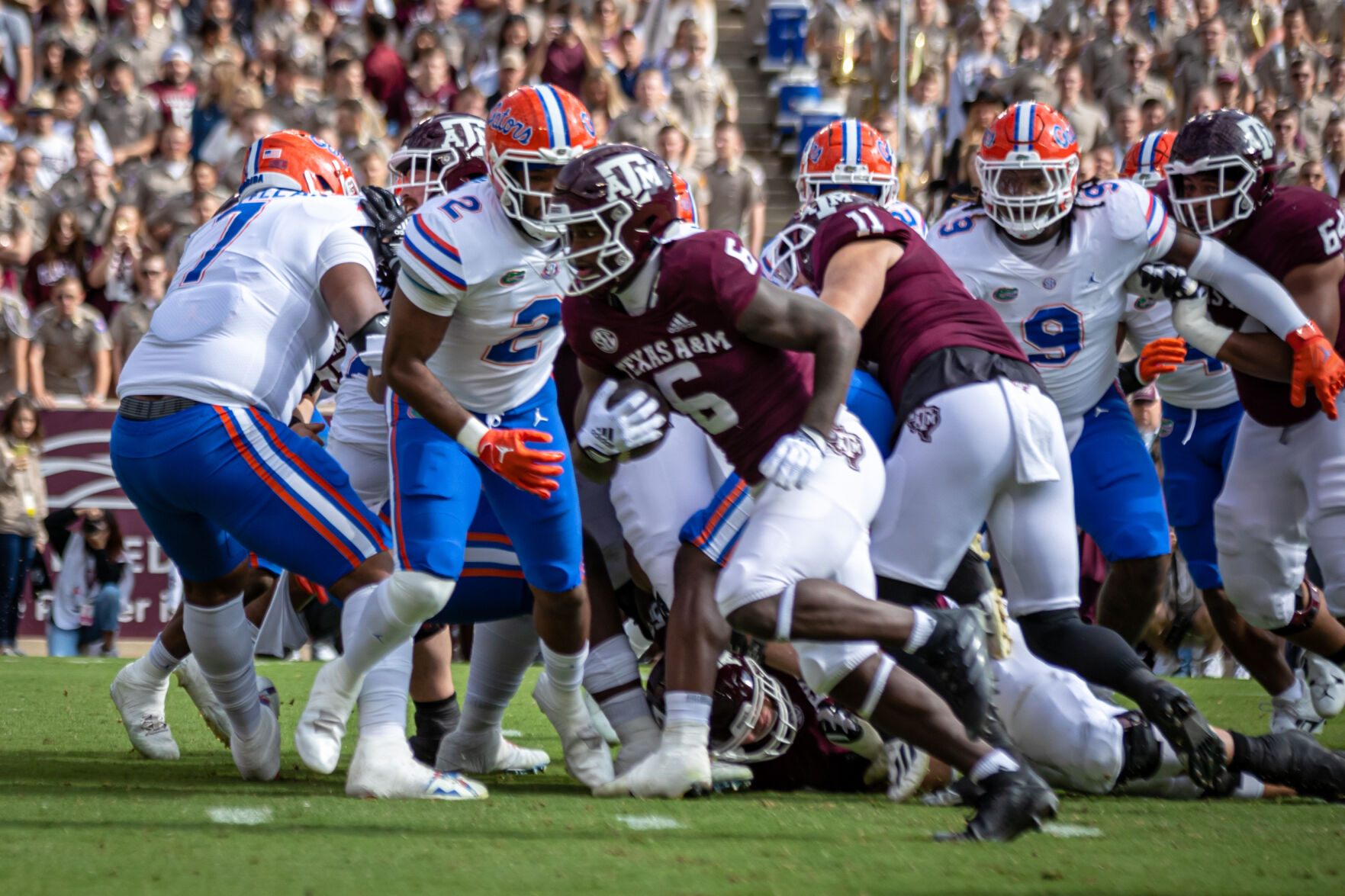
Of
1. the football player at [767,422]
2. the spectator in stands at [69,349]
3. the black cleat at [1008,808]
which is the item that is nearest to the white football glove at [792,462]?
the football player at [767,422]

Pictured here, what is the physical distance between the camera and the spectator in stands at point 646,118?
36.6ft

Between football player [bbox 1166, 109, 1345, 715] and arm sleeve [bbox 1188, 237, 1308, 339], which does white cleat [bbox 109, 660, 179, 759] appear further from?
arm sleeve [bbox 1188, 237, 1308, 339]

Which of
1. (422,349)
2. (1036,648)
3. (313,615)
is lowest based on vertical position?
(313,615)

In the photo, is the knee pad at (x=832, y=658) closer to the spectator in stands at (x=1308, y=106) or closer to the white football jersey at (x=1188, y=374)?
the white football jersey at (x=1188, y=374)

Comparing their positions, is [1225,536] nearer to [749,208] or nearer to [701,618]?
[701,618]

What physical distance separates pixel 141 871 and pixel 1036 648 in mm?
2392

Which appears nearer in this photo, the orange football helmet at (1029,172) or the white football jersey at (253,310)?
the white football jersey at (253,310)

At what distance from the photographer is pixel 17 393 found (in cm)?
959

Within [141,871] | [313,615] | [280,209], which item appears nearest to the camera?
[141,871]

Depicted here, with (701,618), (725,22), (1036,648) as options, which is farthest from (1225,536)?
(725,22)

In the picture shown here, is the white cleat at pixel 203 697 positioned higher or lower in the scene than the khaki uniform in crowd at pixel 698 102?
lower

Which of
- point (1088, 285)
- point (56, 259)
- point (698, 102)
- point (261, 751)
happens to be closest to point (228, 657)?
point (261, 751)

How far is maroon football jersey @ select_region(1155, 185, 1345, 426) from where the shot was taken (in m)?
5.08

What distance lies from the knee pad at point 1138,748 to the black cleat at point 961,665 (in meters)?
Result: 0.81
